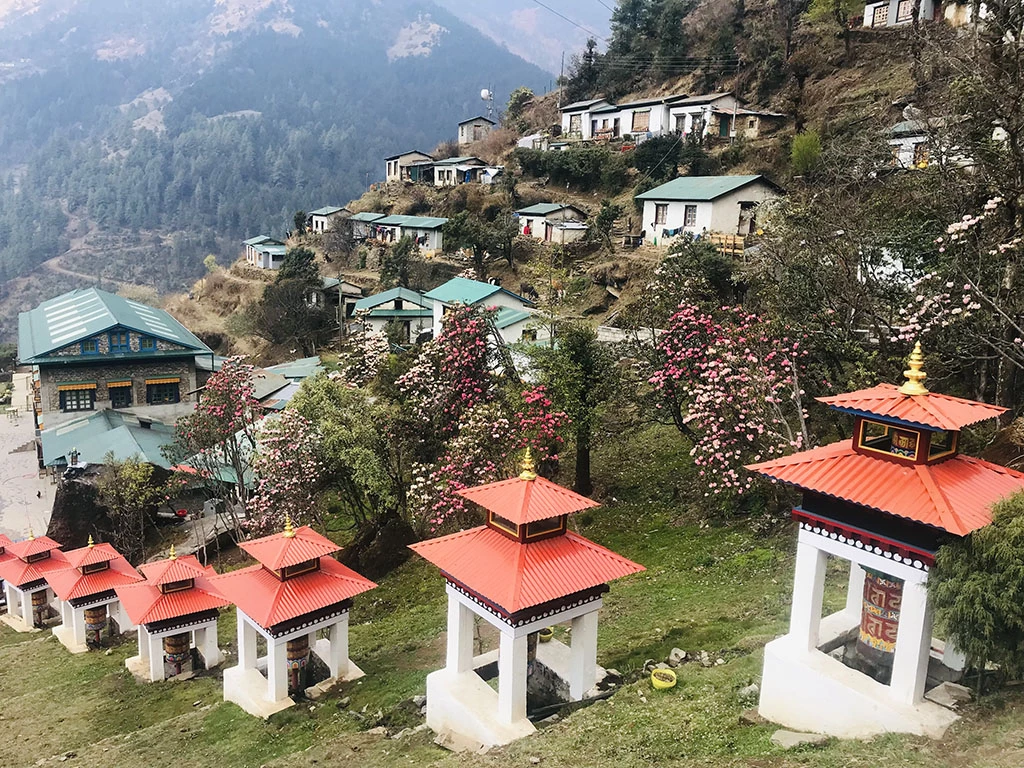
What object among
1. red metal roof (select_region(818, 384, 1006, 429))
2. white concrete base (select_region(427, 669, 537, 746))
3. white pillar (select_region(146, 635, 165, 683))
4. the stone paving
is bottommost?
the stone paving

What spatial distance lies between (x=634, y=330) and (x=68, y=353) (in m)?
31.2

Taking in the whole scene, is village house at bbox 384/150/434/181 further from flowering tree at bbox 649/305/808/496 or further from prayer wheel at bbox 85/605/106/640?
flowering tree at bbox 649/305/808/496

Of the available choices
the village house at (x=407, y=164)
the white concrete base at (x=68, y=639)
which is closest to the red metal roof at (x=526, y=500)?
the white concrete base at (x=68, y=639)

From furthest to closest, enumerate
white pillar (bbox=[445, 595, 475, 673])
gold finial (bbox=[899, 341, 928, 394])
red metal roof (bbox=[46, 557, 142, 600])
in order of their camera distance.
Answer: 1. red metal roof (bbox=[46, 557, 142, 600])
2. white pillar (bbox=[445, 595, 475, 673])
3. gold finial (bbox=[899, 341, 928, 394])

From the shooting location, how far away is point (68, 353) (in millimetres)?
39531

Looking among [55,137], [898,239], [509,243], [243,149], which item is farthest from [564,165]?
[55,137]

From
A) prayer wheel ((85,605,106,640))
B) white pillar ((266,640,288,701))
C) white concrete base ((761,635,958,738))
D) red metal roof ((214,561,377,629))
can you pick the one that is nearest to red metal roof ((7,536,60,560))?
prayer wheel ((85,605,106,640))

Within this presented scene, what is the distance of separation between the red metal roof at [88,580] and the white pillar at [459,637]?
1231 centimetres

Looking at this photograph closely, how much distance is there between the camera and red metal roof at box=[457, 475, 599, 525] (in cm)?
1255

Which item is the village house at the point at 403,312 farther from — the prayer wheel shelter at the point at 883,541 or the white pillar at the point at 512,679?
the prayer wheel shelter at the point at 883,541

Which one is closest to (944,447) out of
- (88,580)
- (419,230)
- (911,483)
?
(911,483)

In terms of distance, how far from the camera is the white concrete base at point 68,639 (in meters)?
22.0

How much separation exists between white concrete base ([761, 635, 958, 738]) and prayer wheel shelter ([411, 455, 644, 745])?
9.31ft

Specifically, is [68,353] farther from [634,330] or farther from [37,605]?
[634,330]
